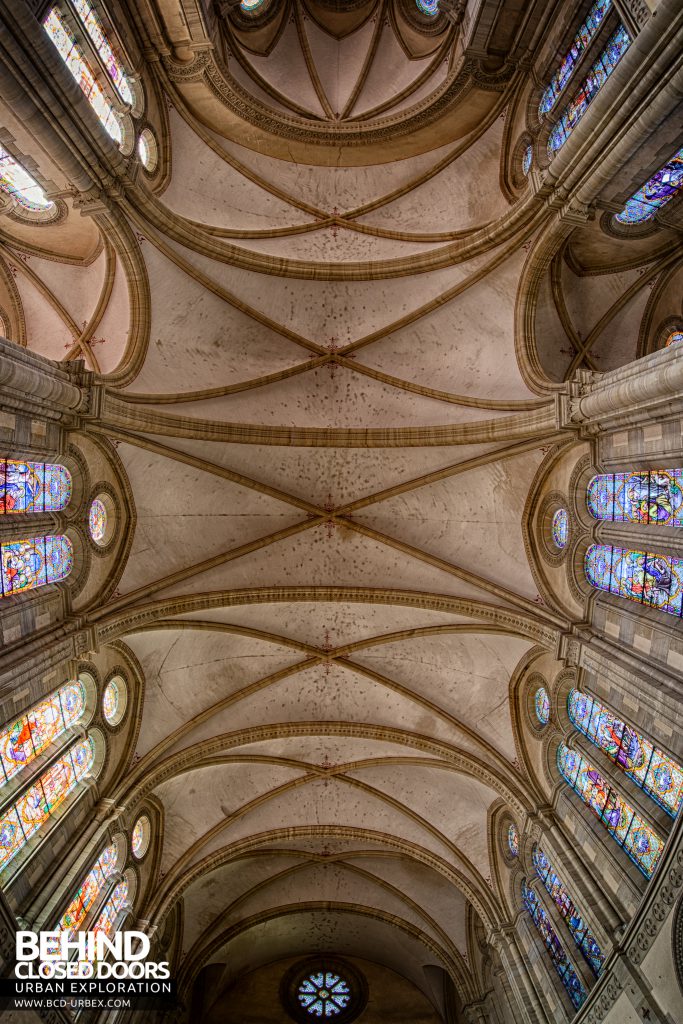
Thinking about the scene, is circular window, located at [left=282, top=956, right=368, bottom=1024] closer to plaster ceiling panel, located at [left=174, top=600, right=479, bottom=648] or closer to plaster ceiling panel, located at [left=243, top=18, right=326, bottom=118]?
plaster ceiling panel, located at [left=174, top=600, right=479, bottom=648]

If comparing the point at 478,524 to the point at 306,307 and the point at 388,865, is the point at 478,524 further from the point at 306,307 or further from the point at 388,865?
the point at 388,865

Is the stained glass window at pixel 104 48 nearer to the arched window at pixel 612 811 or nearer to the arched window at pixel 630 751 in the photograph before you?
the arched window at pixel 630 751

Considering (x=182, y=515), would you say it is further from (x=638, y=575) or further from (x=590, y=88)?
(x=590, y=88)

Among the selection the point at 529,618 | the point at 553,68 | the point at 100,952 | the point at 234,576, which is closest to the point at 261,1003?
the point at 100,952

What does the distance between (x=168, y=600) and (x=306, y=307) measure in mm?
7842

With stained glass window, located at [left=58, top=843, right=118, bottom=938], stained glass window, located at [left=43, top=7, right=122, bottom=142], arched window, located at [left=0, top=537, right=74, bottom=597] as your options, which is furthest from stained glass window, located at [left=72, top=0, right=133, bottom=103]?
stained glass window, located at [left=58, top=843, right=118, bottom=938]

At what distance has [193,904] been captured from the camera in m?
18.6

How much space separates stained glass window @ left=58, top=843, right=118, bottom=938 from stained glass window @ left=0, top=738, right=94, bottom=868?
157cm

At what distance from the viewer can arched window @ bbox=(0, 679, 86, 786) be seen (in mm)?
10594

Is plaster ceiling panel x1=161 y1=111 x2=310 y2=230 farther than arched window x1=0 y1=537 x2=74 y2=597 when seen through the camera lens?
Yes

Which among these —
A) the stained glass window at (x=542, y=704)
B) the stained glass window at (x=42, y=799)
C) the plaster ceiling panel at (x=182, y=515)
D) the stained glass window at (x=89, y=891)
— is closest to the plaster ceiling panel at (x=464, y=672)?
the stained glass window at (x=542, y=704)

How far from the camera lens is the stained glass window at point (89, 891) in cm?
1154

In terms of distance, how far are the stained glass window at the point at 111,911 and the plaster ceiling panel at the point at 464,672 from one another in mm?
7450

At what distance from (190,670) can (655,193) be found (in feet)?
48.1
